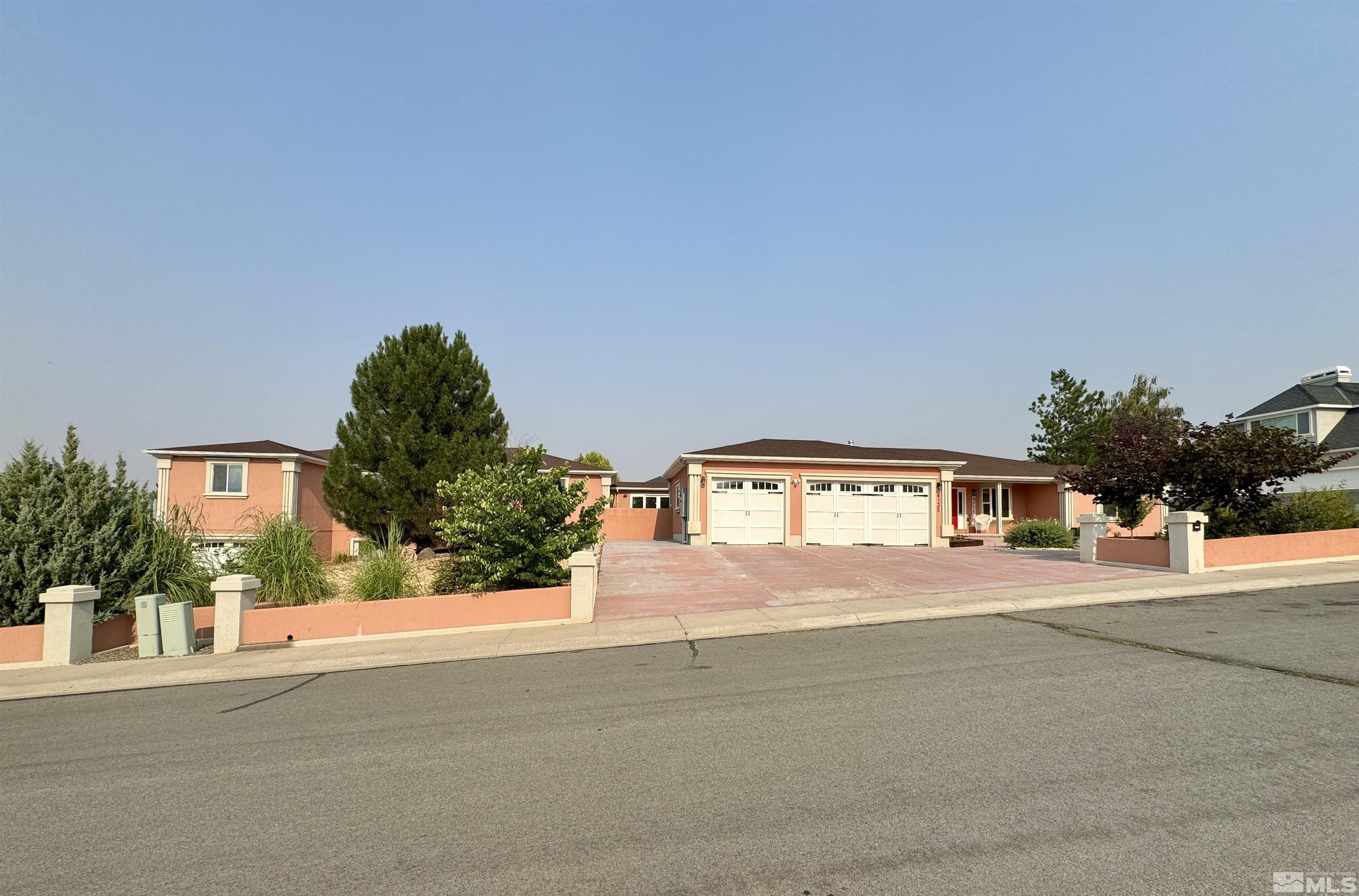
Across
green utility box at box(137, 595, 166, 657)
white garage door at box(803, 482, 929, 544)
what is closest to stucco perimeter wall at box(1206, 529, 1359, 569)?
white garage door at box(803, 482, 929, 544)

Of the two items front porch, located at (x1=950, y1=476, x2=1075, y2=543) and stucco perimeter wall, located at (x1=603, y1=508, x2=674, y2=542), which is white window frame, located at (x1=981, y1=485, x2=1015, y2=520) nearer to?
front porch, located at (x1=950, y1=476, x2=1075, y2=543)

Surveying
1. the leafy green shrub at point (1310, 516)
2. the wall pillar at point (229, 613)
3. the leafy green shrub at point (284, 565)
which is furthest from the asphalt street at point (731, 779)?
the leafy green shrub at point (1310, 516)

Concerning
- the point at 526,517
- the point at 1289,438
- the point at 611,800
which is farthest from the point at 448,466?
the point at 1289,438

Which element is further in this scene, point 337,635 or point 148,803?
point 337,635

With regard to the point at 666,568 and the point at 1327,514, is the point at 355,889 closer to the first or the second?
the point at 666,568

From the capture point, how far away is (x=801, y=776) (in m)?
4.79

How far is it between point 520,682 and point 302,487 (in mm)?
23413

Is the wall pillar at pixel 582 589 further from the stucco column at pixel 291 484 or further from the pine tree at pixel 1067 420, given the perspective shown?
the pine tree at pixel 1067 420

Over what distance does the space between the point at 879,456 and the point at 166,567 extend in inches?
938

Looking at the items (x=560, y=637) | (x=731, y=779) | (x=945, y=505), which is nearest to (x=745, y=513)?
(x=945, y=505)

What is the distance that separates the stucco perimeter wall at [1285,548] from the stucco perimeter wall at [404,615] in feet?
45.5

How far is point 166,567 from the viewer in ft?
43.6

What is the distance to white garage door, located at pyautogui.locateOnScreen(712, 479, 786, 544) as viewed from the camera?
27094mm

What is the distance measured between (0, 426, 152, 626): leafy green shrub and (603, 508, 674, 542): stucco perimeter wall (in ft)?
76.6
